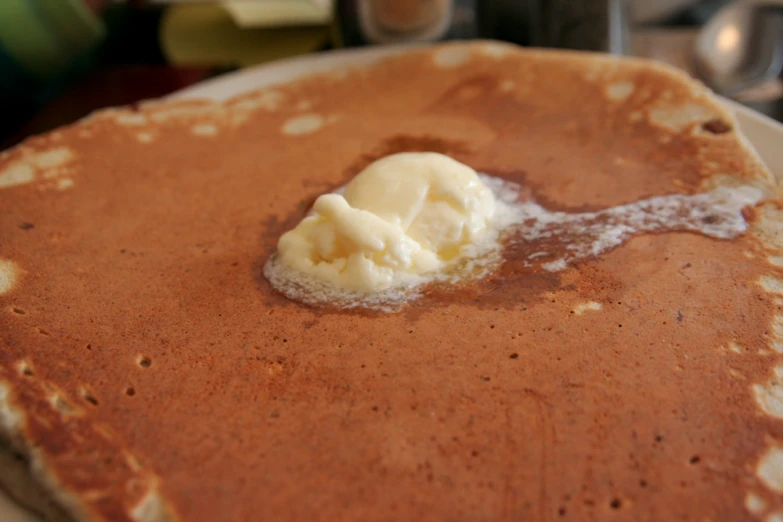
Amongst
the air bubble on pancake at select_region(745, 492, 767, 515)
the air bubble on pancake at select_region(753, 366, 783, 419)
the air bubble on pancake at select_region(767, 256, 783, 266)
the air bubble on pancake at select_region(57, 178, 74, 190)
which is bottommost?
the air bubble on pancake at select_region(745, 492, 767, 515)

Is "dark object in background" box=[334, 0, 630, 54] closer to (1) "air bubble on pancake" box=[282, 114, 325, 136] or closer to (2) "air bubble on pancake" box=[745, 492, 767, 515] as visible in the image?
(1) "air bubble on pancake" box=[282, 114, 325, 136]

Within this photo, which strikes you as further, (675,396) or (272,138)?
(272,138)

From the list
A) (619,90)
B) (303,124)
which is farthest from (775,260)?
(303,124)

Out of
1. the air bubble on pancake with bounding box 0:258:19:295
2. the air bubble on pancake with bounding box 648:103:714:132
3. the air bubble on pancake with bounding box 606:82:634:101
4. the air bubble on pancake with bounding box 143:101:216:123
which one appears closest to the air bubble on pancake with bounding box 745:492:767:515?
the air bubble on pancake with bounding box 648:103:714:132

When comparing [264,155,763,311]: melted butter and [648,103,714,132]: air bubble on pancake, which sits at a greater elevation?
[648,103,714,132]: air bubble on pancake

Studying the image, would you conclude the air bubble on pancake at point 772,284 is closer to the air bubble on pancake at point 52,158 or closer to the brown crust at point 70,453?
the brown crust at point 70,453

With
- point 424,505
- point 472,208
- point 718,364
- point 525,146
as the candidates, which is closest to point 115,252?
point 472,208

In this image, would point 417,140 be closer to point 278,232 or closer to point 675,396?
point 278,232
